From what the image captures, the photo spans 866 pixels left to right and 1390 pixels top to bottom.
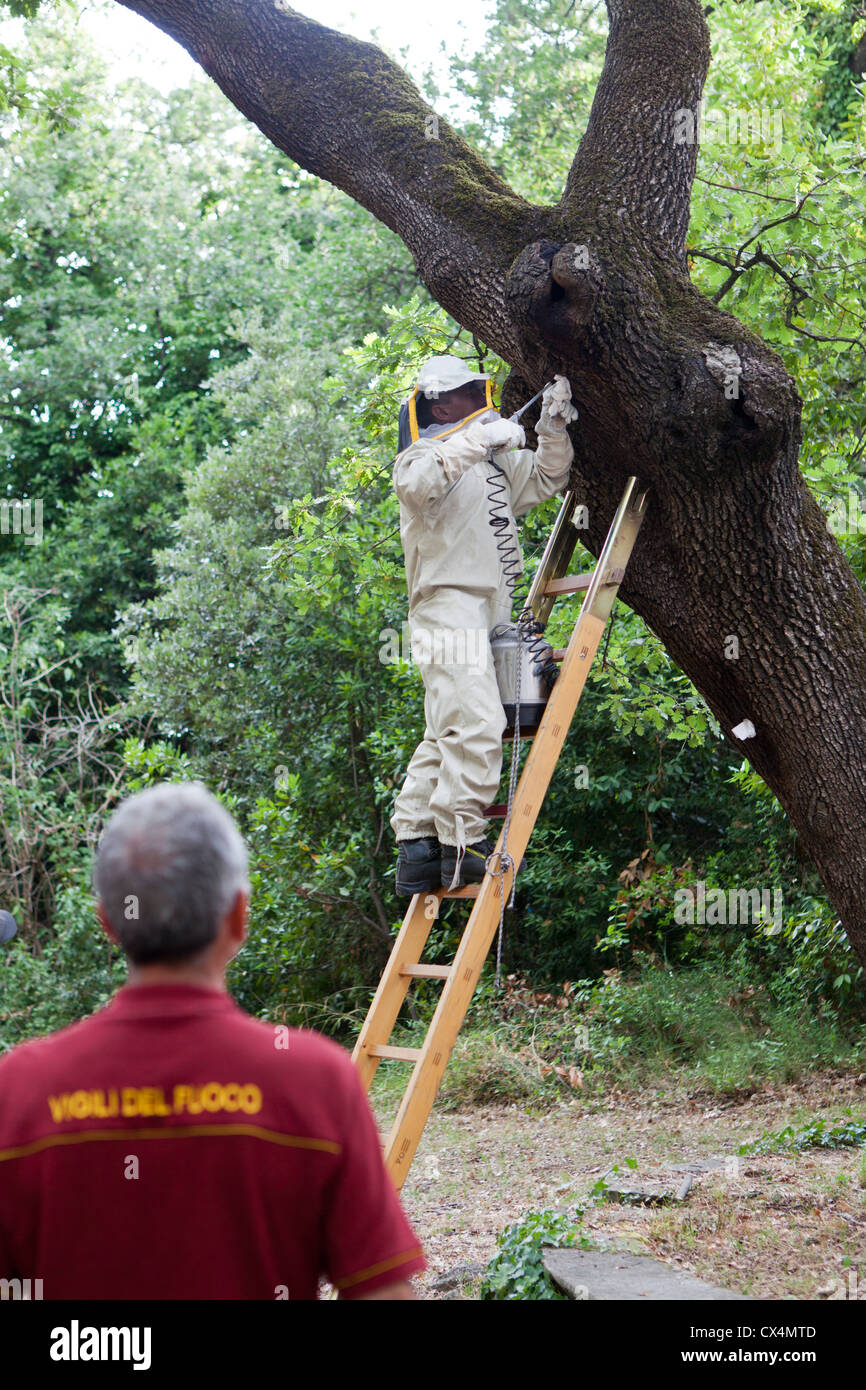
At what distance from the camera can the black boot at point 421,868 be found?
3.74m

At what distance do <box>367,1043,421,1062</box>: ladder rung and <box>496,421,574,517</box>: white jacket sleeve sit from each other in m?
1.73

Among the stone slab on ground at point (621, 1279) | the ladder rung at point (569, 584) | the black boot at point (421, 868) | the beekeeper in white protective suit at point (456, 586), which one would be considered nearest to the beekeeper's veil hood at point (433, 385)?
the beekeeper in white protective suit at point (456, 586)

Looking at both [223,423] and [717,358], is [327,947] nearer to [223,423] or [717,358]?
[717,358]

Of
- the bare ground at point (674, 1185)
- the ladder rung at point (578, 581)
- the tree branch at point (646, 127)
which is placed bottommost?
the bare ground at point (674, 1185)

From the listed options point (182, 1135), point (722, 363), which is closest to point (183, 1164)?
point (182, 1135)

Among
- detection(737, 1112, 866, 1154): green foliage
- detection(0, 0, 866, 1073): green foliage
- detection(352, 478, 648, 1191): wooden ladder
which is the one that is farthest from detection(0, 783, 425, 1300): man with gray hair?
detection(0, 0, 866, 1073): green foliage

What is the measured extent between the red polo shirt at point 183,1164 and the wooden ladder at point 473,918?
1628mm

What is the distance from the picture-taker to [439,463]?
3662 mm

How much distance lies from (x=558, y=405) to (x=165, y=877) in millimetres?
2559

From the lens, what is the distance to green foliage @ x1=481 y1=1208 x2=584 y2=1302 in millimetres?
3746

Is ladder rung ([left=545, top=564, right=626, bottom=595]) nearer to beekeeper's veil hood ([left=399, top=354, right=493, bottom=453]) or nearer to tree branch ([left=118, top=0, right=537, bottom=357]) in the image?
beekeeper's veil hood ([left=399, top=354, right=493, bottom=453])

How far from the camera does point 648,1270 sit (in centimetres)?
377

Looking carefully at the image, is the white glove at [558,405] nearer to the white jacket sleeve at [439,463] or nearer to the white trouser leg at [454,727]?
the white jacket sleeve at [439,463]

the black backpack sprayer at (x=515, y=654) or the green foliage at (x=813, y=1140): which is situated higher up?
the black backpack sprayer at (x=515, y=654)
